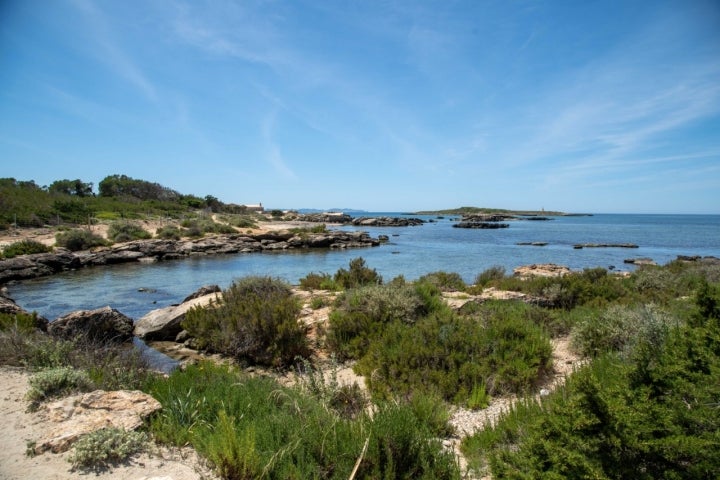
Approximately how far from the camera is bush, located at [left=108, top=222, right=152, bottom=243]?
33.1 m

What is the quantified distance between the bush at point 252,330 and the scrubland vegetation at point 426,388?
31 millimetres

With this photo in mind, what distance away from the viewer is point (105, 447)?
3.41 m

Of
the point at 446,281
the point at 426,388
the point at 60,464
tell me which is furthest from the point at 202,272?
the point at 60,464

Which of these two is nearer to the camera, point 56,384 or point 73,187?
point 56,384

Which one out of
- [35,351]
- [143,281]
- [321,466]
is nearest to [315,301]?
[35,351]

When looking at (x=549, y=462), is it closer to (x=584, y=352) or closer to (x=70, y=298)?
(x=584, y=352)

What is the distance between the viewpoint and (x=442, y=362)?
6355 millimetres

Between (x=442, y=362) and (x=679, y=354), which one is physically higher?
(x=679, y=354)

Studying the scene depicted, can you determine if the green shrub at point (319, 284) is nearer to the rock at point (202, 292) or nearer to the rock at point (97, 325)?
the rock at point (202, 292)

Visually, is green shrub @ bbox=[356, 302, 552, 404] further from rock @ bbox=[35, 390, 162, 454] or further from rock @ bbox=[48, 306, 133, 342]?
rock @ bbox=[48, 306, 133, 342]

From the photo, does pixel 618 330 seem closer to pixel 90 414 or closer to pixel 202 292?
pixel 90 414

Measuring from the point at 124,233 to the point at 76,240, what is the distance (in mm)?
5477

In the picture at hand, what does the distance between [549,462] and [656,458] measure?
73cm

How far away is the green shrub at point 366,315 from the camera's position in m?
7.98
